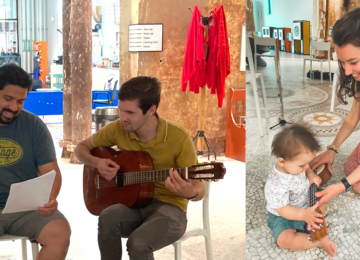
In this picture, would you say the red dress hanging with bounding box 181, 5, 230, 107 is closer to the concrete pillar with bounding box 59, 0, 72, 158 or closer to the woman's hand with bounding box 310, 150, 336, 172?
the concrete pillar with bounding box 59, 0, 72, 158

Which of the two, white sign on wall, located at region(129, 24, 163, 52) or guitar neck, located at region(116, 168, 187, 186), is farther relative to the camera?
white sign on wall, located at region(129, 24, 163, 52)

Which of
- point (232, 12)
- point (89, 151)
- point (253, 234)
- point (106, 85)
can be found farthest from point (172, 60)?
point (106, 85)

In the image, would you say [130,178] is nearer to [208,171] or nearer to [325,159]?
[208,171]

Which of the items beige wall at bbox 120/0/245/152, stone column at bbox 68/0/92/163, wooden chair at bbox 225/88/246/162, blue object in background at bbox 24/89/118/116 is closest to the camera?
stone column at bbox 68/0/92/163

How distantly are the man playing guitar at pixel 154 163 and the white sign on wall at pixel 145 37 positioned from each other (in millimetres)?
3514

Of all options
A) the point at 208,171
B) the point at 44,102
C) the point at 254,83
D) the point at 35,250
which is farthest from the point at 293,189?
the point at 44,102

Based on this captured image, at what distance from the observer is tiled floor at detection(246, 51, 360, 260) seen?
1871mm

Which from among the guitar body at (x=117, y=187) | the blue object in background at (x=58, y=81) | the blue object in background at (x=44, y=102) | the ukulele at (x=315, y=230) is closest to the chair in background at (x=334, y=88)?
the ukulele at (x=315, y=230)

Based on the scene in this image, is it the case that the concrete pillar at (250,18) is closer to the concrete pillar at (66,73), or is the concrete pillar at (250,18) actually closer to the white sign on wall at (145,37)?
the white sign on wall at (145,37)

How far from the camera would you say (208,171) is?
2020 millimetres

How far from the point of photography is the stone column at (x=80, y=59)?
5652 mm

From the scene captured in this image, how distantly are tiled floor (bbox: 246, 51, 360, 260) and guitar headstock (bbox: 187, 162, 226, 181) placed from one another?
14 centimetres

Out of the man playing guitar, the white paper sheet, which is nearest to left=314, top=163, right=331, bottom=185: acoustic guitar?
the man playing guitar

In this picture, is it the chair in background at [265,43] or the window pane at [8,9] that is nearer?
the chair in background at [265,43]
